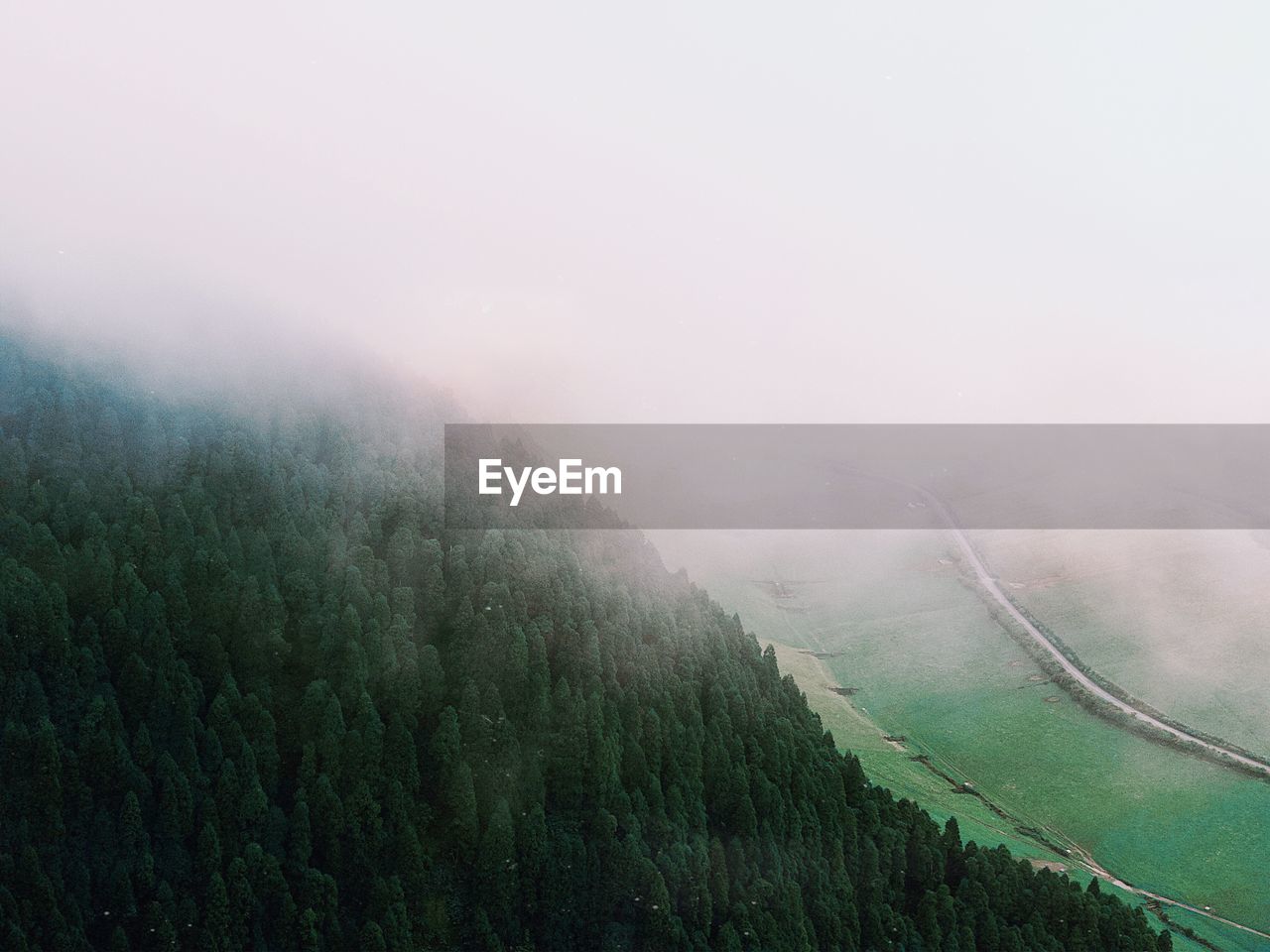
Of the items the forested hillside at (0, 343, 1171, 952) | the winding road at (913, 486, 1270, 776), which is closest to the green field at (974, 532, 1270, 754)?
the winding road at (913, 486, 1270, 776)

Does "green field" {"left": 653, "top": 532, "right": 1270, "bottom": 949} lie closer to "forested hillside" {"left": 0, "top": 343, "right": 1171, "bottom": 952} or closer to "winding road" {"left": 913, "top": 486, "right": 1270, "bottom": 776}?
"winding road" {"left": 913, "top": 486, "right": 1270, "bottom": 776}

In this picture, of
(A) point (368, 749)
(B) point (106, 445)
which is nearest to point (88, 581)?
(B) point (106, 445)

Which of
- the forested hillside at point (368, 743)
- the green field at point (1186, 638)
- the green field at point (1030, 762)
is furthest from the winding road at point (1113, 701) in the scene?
the forested hillside at point (368, 743)

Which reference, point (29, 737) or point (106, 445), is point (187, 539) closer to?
point (106, 445)

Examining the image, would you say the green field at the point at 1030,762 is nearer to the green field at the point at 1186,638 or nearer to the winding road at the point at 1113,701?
the winding road at the point at 1113,701

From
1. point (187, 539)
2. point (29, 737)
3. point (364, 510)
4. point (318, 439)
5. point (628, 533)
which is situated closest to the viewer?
point (29, 737)

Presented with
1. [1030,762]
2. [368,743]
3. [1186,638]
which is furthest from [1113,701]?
[368,743]

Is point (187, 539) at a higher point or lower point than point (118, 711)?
higher

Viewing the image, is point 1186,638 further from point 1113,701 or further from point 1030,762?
point 1030,762
